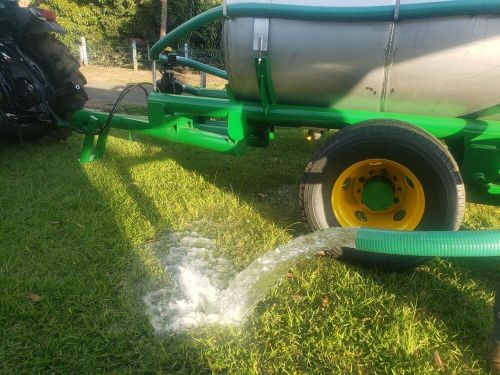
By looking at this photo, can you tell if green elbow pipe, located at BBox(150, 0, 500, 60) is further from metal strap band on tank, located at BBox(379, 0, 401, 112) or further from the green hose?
the green hose

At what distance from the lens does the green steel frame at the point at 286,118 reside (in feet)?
8.13

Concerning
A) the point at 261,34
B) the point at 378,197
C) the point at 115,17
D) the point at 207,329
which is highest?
the point at 115,17

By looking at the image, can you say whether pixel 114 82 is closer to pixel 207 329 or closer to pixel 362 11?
pixel 362 11

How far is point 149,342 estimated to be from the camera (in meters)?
1.97

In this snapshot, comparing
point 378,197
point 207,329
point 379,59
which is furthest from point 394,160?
point 207,329

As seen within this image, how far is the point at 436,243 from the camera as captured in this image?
4.93 feet

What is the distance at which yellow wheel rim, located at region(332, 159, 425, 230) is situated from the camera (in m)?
2.50

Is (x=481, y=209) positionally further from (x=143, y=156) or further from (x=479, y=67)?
(x=143, y=156)

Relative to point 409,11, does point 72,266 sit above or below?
below

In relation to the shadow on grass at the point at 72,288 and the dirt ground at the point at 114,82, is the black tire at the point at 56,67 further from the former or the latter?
the dirt ground at the point at 114,82

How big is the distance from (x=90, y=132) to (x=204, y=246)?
66.6 inches

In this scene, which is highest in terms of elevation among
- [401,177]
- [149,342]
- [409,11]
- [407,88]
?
[409,11]

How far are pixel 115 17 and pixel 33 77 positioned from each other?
15.9 meters

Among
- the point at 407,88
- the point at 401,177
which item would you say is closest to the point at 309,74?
the point at 407,88
